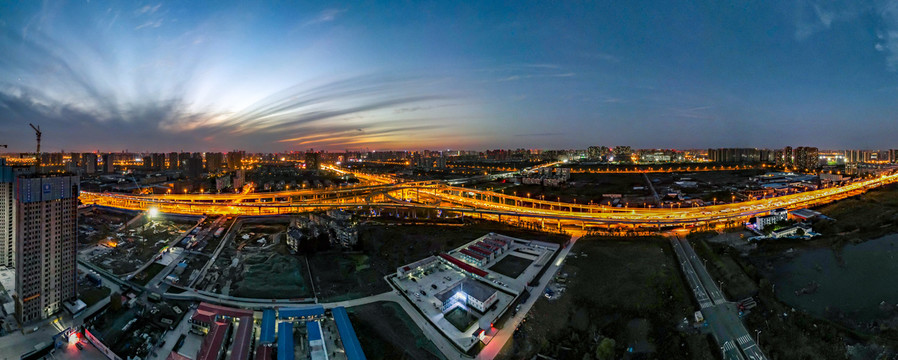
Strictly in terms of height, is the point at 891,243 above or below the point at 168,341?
above

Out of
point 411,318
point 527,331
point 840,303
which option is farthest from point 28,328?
point 840,303

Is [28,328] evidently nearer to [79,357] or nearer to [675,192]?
[79,357]

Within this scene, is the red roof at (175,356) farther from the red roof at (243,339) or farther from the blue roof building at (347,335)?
the blue roof building at (347,335)

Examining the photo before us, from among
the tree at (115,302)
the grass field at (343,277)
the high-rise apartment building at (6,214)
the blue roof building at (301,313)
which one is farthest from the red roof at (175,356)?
the high-rise apartment building at (6,214)

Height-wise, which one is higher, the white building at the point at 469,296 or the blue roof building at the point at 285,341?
the white building at the point at 469,296

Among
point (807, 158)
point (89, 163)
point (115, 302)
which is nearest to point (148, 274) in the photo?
point (115, 302)

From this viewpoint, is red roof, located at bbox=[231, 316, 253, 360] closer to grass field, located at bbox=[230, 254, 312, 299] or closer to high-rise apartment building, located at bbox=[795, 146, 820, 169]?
grass field, located at bbox=[230, 254, 312, 299]
